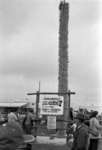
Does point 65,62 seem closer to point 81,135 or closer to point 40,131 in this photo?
point 40,131

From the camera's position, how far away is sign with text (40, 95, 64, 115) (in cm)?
965

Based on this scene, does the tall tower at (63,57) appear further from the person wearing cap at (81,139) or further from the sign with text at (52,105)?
the person wearing cap at (81,139)

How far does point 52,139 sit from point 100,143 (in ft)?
4.07

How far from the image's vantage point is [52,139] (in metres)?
8.02

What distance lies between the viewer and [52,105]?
9.70 m

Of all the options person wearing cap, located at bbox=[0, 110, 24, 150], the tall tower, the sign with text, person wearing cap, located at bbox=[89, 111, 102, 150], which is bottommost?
person wearing cap, located at bbox=[89, 111, 102, 150]

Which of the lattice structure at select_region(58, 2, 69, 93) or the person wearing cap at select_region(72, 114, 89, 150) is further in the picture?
the lattice structure at select_region(58, 2, 69, 93)

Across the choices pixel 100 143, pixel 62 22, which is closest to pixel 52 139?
pixel 100 143

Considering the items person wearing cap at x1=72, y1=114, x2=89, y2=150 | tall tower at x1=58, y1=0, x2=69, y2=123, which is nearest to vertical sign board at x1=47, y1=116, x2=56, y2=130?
person wearing cap at x1=72, y1=114, x2=89, y2=150

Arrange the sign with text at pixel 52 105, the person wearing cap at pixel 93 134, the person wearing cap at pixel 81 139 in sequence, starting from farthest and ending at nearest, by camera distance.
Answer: the sign with text at pixel 52 105 < the person wearing cap at pixel 93 134 < the person wearing cap at pixel 81 139

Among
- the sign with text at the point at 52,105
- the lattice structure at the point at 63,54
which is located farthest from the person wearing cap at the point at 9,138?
the lattice structure at the point at 63,54

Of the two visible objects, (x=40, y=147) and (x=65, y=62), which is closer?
(x=40, y=147)

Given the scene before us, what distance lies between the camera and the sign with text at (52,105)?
9.65 m

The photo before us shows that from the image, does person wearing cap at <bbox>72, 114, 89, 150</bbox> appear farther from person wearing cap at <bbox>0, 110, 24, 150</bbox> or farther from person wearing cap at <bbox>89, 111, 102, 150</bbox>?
person wearing cap at <bbox>0, 110, 24, 150</bbox>
